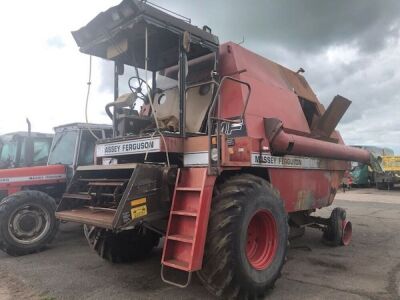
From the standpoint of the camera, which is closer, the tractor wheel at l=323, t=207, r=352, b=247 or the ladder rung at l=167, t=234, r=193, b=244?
the ladder rung at l=167, t=234, r=193, b=244

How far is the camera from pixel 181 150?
497 centimetres

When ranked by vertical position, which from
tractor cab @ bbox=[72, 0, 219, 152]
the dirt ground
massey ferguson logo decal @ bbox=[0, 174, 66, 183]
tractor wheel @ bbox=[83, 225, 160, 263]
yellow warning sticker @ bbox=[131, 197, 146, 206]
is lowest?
the dirt ground

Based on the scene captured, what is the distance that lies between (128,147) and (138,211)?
113 cm

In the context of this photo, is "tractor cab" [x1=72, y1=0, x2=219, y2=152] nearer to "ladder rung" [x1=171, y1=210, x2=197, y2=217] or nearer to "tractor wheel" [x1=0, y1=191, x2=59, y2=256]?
"ladder rung" [x1=171, y1=210, x2=197, y2=217]

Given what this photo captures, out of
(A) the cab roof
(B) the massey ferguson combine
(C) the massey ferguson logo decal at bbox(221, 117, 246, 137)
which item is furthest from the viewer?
(C) the massey ferguson logo decal at bbox(221, 117, 246, 137)

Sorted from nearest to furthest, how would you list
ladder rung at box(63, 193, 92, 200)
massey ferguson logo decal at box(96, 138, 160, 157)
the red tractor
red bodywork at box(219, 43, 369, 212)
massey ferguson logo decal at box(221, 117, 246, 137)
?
massey ferguson logo decal at box(96, 138, 160, 157)
ladder rung at box(63, 193, 92, 200)
massey ferguson logo decal at box(221, 117, 246, 137)
red bodywork at box(219, 43, 369, 212)
the red tractor

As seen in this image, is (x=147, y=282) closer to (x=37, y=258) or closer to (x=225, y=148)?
(x=225, y=148)

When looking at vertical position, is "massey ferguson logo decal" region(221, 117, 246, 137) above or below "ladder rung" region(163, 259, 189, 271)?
above

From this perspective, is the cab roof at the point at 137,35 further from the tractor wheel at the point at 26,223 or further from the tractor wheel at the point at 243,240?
the tractor wheel at the point at 26,223

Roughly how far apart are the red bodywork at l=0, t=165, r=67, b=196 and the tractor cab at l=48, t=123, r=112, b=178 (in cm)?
22

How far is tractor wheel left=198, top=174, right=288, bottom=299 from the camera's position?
13.7ft

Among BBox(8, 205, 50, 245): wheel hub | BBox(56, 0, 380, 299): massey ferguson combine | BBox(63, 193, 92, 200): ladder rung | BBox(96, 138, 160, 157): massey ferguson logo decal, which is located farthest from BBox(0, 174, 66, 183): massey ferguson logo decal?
BBox(63, 193, 92, 200): ladder rung

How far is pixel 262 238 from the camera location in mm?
5109

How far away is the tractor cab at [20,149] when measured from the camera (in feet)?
31.2
